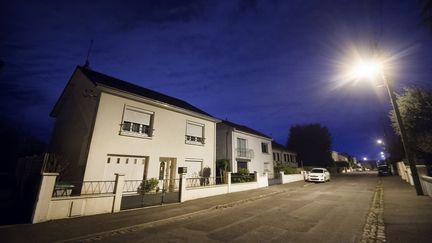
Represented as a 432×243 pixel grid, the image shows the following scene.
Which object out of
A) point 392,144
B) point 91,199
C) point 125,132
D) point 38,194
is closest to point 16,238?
point 38,194

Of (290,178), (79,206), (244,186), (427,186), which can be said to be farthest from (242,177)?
(79,206)

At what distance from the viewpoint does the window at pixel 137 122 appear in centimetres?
1227

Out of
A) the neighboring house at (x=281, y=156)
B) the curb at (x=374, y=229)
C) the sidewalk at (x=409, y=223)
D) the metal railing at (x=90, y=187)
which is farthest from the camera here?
the neighboring house at (x=281, y=156)

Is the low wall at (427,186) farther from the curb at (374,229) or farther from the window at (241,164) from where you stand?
the window at (241,164)

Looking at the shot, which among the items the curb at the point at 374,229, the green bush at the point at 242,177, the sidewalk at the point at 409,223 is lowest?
the curb at the point at 374,229

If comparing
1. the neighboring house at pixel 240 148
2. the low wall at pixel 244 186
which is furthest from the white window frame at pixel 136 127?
the neighboring house at pixel 240 148

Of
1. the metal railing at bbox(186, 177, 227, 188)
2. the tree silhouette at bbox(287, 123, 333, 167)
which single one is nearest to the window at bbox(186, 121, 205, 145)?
the metal railing at bbox(186, 177, 227, 188)

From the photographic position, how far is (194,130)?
16688mm

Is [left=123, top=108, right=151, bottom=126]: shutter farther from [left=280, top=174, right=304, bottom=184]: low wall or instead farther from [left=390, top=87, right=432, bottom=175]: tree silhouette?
[left=280, top=174, right=304, bottom=184]: low wall

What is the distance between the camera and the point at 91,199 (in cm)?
806

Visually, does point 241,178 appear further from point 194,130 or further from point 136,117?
point 136,117

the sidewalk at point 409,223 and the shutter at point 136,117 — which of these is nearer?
the sidewalk at point 409,223

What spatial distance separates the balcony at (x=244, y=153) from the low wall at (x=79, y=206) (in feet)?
51.9

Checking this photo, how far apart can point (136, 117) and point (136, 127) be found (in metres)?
→ 0.65
